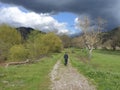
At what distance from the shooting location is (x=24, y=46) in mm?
106938

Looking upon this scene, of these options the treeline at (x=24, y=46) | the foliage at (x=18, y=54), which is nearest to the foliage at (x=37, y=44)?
the treeline at (x=24, y=46)

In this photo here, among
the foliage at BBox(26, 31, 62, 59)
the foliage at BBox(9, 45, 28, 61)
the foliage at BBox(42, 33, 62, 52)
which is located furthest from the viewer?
the foliage at BBox(42, 33, 62, 52)

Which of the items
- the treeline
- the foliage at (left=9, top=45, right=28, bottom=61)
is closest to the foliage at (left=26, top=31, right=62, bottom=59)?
the treeline

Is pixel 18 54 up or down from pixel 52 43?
down

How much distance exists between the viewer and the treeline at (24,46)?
92.2 m

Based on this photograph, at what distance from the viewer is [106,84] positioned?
2609 centimetres

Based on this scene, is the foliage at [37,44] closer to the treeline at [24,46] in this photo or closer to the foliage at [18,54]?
the treeline at [24,46]

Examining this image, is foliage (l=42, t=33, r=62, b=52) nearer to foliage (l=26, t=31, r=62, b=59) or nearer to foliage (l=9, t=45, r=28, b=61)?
foliage (l=26, t=31, r=62, b=59)

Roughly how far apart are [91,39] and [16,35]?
4495 cm

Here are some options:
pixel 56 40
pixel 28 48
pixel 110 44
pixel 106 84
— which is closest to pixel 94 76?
pixel 106 84

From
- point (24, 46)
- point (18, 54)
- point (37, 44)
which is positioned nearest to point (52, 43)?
point (24, 46)

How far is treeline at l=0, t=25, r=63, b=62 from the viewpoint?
92250 mm

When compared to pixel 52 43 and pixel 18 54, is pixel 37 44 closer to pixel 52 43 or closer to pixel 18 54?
pixel 18 54

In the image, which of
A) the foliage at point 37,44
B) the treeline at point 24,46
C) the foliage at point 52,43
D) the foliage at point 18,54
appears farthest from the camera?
the foliage at point 52,43
